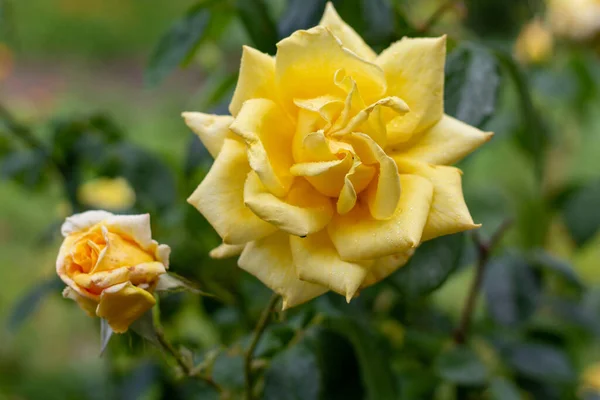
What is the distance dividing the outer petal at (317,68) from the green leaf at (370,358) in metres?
0.18

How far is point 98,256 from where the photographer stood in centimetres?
37

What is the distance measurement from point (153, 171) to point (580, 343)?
2.22 feet

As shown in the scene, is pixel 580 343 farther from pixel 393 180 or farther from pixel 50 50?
pixel 50 50

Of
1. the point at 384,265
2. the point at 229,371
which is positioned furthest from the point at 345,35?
the point at 229,371

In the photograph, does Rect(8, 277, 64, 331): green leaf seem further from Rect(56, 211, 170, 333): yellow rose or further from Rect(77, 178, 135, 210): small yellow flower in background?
Rect(56, 211, 170, 333): yellow rose

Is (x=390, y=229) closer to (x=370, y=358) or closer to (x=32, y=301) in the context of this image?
(x=370, y=358)

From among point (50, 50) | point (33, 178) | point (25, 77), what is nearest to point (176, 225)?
point (33, 178)

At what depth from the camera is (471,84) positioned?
496mm

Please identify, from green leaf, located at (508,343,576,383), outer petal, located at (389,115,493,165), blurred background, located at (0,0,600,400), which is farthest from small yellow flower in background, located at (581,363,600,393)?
outer petal, located at (389,115,493,165)

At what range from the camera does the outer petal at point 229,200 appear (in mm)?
380

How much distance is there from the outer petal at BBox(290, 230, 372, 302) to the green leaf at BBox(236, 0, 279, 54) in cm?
21

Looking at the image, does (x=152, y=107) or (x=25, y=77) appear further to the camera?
(x=25, y=77)

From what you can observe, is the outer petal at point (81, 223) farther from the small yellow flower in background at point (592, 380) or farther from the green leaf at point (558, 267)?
the small yellow flower in background at point (592, 380)

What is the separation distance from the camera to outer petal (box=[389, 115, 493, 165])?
41 centimetres
